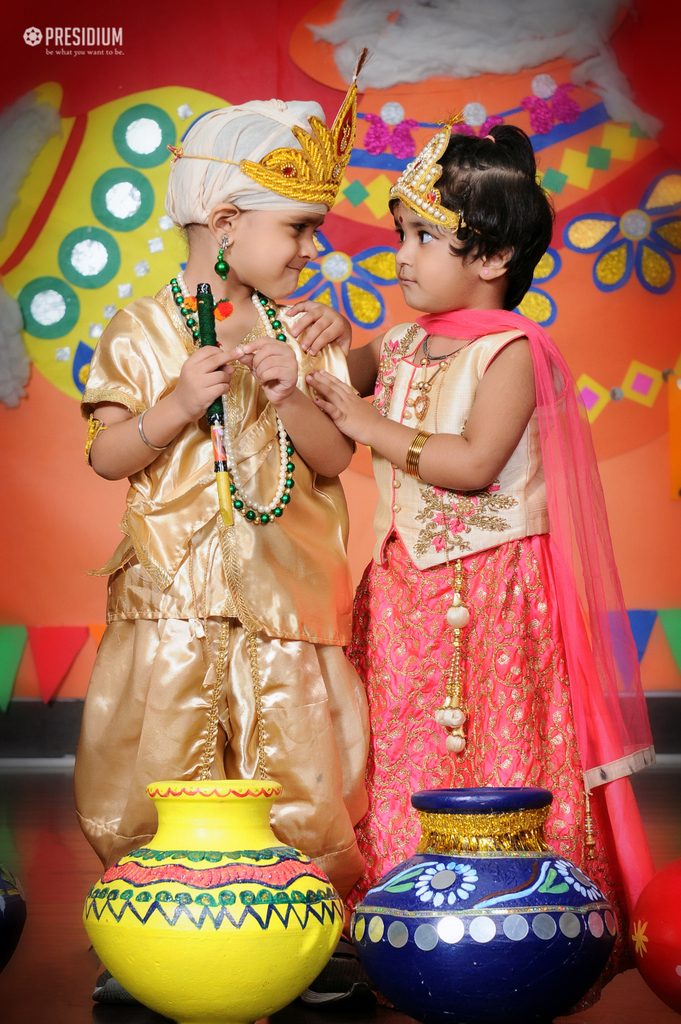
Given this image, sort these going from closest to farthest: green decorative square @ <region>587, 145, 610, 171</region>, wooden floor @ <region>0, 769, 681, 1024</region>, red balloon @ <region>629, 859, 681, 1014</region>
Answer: red balloon @ <region>629, 859, 681, 1014</region> → wooden floor @ <region>0, 769, 681, 1024</region> → green decorative square @ <region>587, 145, 610, 171</region>

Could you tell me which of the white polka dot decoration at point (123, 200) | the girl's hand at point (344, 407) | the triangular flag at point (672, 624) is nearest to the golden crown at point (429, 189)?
the girl's hand at point (344, 407)

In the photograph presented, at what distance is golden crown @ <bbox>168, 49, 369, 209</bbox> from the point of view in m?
1.55

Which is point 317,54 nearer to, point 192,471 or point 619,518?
point 619,518

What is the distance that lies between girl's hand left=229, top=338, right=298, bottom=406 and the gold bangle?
200 millimetres

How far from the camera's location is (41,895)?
2.01 m

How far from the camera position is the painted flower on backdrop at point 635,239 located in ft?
14.4

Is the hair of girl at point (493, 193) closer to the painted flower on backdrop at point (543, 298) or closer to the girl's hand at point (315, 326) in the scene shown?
the girl's hand at point (315, 326)

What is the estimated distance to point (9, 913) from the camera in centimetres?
125

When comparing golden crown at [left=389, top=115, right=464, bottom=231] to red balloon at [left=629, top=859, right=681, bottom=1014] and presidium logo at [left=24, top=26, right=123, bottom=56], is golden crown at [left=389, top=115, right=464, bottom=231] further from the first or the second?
presidium logo at [left=24, top=26, right=123, bottom=56]

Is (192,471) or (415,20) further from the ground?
(415,20)

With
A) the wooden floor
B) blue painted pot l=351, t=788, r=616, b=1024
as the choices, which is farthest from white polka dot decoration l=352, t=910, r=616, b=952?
the wooden floor

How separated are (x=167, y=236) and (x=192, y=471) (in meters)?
2.97

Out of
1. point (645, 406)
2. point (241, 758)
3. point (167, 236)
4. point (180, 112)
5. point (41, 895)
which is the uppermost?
point (180, 112)

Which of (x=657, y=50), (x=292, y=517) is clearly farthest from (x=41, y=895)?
(x=657, y=50)
